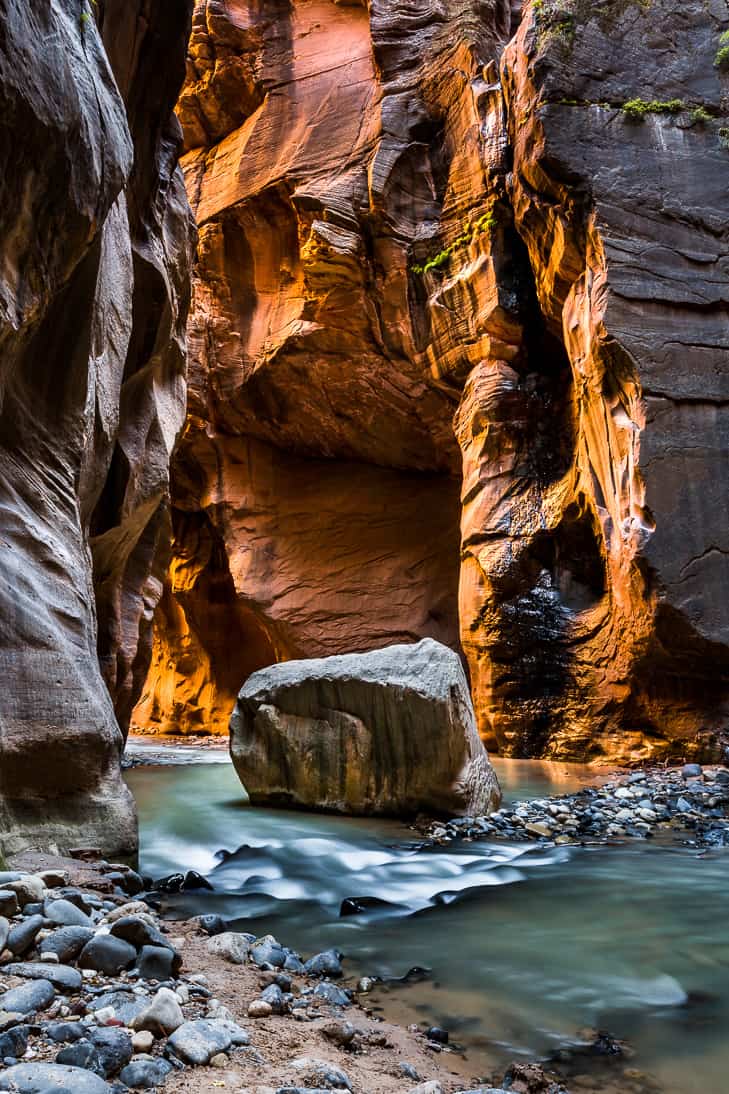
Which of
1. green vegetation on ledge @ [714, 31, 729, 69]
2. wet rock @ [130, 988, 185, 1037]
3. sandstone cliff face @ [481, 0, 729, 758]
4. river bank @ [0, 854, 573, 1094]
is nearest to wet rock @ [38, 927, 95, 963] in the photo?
river bank @ [0, 854, 573, 1094]

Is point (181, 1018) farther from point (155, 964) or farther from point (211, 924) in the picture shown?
point (211, 924)

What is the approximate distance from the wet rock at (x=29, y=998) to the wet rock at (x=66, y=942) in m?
0.31

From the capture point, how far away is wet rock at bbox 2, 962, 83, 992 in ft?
7.64

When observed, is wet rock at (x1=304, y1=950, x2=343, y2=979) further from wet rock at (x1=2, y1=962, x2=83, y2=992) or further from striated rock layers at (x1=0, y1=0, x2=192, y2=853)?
striated rock layers at (x1=0, y1=0, x2=192, y2=853)

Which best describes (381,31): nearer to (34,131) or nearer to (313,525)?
(313,525)

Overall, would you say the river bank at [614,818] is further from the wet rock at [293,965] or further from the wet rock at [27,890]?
the wet rock at [27,890]

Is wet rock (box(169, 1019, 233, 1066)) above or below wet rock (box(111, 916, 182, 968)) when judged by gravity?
below

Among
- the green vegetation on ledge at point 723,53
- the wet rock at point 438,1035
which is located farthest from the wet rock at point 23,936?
the green vegetation on ledge at point 723,53

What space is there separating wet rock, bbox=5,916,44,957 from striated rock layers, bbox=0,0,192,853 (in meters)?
1.27

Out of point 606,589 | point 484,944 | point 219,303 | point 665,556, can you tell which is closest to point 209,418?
point 219,303

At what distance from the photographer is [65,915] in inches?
113

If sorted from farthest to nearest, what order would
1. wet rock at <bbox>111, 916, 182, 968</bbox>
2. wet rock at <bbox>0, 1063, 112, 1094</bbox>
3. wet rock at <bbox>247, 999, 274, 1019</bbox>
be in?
wet rock at <bbox>111, 916, 182, 968</bbox> → wet rock at <bbox>247, 999, 274, 1019</bbox> → wet rock at <bbox>0, 1063, 112, 1094</bbox>

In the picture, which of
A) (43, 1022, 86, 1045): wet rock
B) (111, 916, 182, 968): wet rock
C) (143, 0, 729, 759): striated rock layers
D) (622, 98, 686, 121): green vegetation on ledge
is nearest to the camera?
(43, 1022, 86, 1045): wet rock

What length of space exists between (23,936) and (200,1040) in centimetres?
82
